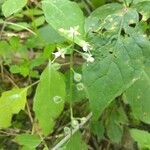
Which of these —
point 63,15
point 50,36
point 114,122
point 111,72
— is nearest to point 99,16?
point 63,15

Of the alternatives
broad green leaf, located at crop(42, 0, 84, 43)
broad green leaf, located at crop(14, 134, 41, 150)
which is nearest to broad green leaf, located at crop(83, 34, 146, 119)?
broad green leaf, located at crop(42, 0, 84, 43)

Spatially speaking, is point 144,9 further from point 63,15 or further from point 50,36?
point 50,36

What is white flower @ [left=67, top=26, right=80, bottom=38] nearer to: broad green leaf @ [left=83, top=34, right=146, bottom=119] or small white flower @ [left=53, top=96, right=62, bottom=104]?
broad green leaf @ [left=83, top=34, right=146, bottom=119]

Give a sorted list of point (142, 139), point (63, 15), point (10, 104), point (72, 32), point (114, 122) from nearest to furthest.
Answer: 1. point (72, 32)
2. point (63, 15)
3. point (10, 104)
4. point (142, 139)
5. point (114, 122)

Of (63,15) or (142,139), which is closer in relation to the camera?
(63,15)

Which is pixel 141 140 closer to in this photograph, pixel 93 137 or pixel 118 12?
pixel 93 137

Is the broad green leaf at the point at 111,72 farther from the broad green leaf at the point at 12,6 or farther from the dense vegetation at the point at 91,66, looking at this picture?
the broad green leaf at the point at 12,6

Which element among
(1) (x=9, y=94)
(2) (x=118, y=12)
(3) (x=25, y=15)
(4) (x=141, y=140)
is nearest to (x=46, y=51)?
(1) (x=9, y=94)
